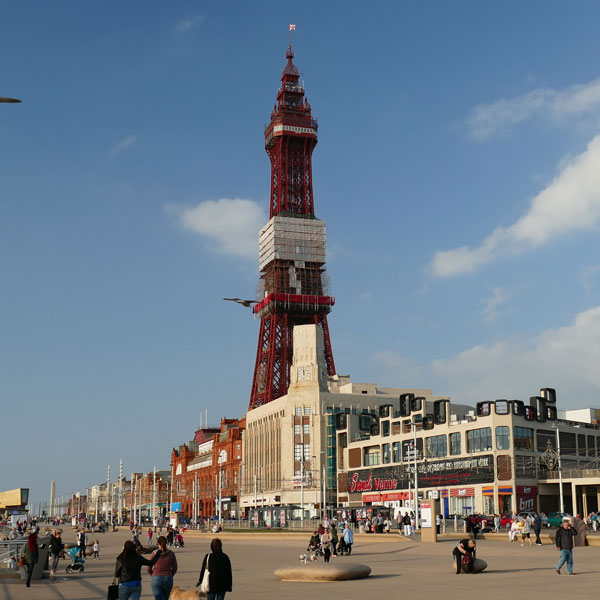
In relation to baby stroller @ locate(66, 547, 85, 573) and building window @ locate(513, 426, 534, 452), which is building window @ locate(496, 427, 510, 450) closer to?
building window @ locate(513, 426, 534, 452)

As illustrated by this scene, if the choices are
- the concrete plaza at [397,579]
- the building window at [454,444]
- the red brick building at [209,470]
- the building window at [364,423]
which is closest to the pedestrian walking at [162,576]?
the concrete plaza at [397,579]

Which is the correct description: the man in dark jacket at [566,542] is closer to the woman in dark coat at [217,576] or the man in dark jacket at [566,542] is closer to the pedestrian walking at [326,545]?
the pedestrian walking at [326,545]

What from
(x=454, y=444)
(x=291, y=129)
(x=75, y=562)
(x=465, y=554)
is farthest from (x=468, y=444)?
(x=291, y=129)

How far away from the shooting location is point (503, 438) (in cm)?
8088

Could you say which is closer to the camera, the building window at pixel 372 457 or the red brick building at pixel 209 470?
the building window at pixel 372 457

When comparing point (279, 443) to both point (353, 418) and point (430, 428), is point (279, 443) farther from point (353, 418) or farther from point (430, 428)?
point (430, 428)

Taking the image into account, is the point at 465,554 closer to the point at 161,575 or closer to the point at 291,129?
the point at 161,575

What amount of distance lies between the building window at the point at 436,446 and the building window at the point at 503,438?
28.3ft

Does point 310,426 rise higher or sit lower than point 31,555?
higher

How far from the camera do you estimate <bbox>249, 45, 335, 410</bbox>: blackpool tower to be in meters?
139

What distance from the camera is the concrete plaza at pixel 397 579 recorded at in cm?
1873

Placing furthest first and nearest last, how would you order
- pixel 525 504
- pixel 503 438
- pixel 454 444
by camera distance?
pixel 454 444 → pixel 503 438 → pixel 525 504

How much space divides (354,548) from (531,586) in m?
24.6

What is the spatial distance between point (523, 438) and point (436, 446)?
457 inches
